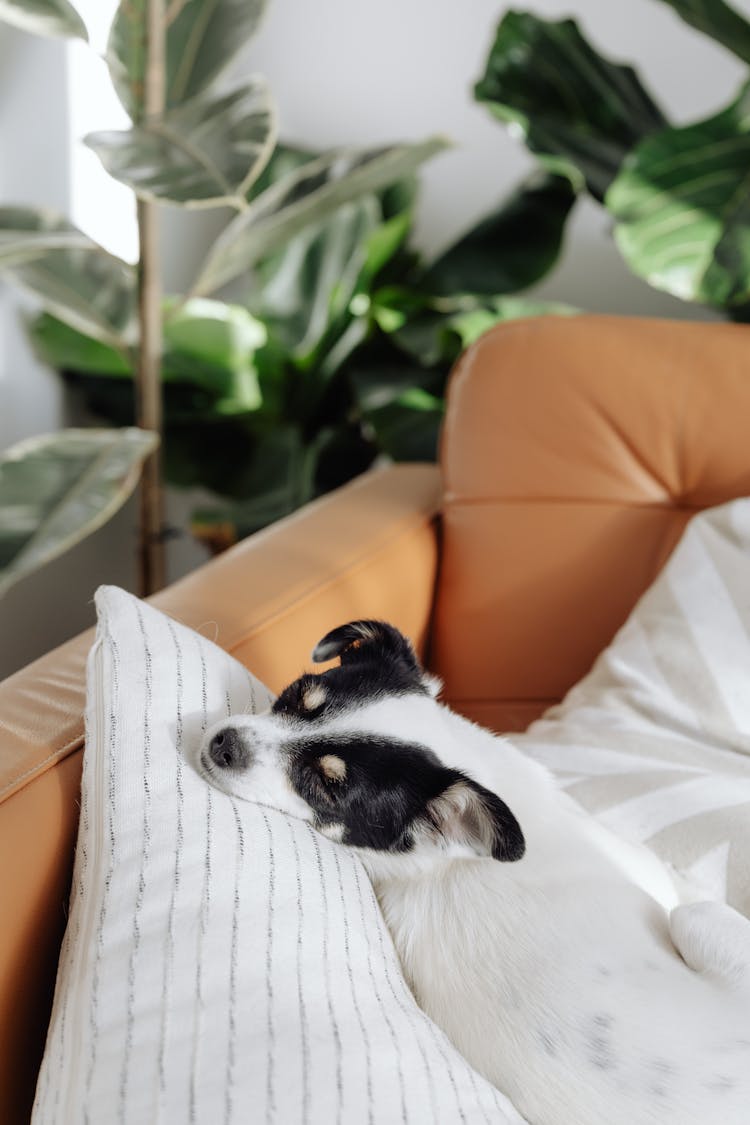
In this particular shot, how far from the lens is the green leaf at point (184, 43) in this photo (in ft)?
6.25

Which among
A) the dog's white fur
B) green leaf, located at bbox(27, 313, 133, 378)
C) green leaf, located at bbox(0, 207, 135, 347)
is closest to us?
the dog's white fur

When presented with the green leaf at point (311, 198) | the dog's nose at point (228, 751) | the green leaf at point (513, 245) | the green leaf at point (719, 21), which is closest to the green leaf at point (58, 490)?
the green leaf at point (311, 198)

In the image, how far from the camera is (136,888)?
3.12 ft

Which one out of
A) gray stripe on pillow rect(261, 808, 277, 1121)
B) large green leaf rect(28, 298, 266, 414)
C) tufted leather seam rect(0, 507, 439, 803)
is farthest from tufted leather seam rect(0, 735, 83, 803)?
large green leaf rect(28, 298, 266, 414)

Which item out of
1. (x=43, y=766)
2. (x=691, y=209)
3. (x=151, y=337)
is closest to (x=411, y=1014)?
(x=43, y=766)

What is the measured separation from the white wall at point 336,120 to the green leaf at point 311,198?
0.61 meters

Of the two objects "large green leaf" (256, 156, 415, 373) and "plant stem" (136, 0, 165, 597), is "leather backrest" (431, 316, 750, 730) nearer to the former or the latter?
"plant stem" (136, 0, 165, 597)

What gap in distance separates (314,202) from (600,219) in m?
1.00

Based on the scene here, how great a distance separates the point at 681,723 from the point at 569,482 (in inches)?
18.2

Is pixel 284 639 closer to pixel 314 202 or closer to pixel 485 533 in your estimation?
pixel 485 533

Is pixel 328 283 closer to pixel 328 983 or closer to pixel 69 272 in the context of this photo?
pixel 69 272

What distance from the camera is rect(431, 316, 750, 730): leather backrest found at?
1660 millimetres

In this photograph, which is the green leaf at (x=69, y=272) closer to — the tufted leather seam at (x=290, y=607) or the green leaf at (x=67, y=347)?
the green leaf at (x=67, y=347)

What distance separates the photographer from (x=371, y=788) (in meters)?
1.12
